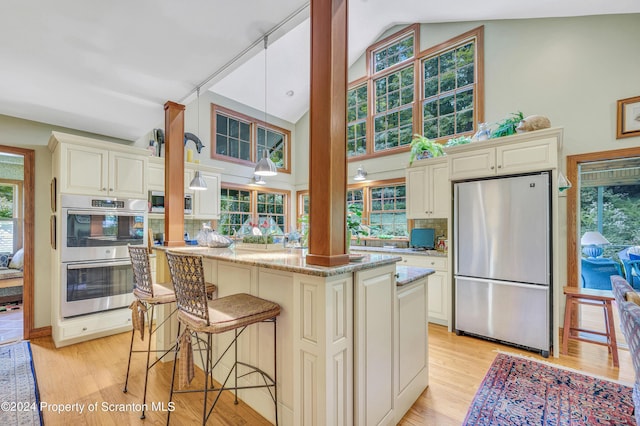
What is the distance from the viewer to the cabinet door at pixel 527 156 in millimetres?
2744

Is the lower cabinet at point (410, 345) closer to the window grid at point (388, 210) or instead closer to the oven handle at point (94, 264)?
the window grid at point (388, 210)

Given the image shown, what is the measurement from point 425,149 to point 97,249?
4277 mm

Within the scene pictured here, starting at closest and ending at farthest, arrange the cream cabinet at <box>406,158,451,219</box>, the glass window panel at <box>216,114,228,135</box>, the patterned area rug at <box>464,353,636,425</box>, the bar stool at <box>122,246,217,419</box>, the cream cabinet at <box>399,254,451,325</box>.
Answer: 1. the patterned area rug at <box>464,353,636,425</box>
2. the bar stool at <box>122,246,217,419</box>
3. the cream cabinet at <box>399,254,451,325</box>
4. the cream cabinet at <box>406,158,451,219</box>
5. the glass window panel at <box>216,114,228,135</box>

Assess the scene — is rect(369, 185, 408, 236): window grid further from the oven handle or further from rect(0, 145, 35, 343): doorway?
rect(0, 145, 35, 343): doorway

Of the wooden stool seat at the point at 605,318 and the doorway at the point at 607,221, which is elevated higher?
the doorway at the point at 607,221

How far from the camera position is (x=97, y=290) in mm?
3178

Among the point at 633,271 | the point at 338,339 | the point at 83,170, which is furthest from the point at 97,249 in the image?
the point at 633,271

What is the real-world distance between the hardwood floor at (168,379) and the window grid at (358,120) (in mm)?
3512

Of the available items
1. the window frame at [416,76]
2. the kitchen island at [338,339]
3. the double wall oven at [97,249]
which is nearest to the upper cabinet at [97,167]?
the double wall oven at [97,249]

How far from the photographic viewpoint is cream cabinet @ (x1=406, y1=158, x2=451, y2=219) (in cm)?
390

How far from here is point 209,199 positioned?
4.46 m

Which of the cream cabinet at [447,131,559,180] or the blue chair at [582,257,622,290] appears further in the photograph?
the blue chair at [582,257,622,290]

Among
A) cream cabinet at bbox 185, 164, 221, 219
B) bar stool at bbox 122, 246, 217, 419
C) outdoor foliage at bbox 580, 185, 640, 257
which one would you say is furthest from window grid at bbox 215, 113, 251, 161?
outdoor foliage at bbox 580, 185, 640, 257

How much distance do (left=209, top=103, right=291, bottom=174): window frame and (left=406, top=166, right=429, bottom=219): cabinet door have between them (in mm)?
2900
